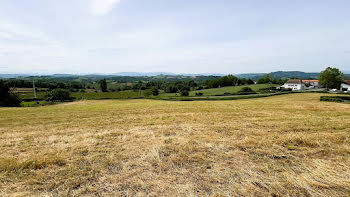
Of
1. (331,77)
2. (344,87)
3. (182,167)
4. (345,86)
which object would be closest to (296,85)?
(344,87)

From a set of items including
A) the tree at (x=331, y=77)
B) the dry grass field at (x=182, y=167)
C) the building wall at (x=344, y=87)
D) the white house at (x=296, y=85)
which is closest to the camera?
the dry grass field at (x=182, y=167)

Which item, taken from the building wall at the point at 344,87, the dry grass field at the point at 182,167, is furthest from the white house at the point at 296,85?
the dry grass field at the point at 182,167

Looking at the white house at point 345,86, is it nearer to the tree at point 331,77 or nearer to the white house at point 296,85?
the tree at point 331,77

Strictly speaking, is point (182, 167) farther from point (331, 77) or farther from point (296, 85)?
point (296, 85)

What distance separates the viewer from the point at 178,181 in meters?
3.10

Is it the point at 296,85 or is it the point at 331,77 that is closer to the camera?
the point at 331,77

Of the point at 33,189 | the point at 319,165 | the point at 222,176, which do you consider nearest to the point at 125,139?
the point at 33,189

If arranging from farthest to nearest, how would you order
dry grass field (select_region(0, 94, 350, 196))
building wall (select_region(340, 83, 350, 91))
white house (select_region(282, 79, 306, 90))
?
white house (select_region(282, 79, 306, 90)), building wall (select_region(340, 83, 350, 91)), dry grass field (select_region(0, 94, 350, 196))

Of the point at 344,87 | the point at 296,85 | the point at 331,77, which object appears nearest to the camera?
the point at 331,77

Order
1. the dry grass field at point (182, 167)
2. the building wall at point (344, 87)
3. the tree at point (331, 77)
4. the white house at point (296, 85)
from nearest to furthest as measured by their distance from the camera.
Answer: the dry grass field at point (182, 167), the tree at point (331, 77), the building wall at point (344, 87), the white house at point (296, 85)

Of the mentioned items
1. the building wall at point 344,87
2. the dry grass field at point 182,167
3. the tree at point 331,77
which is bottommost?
the dry grass field at point 182,167

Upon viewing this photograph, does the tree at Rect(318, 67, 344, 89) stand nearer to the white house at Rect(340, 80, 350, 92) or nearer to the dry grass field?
the white house at Rect(340, 80, 350, 92)

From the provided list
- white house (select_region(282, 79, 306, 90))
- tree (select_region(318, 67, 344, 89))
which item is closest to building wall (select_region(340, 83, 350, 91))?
tree (select_region(318, 67, 344, 89))

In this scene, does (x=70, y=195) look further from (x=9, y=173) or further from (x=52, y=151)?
(x=52, y=151)
